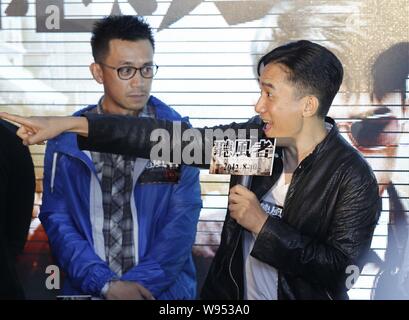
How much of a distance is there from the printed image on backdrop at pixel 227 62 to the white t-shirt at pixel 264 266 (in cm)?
17

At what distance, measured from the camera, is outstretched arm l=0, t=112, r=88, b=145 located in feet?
9.06

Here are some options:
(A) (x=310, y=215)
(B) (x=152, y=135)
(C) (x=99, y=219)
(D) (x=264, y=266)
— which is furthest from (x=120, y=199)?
(A) (x=310, y=215)

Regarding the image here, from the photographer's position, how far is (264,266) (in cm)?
299

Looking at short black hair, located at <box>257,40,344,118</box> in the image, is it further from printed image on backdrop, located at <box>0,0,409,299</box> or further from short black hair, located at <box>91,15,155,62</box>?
short black hair, located at <box>91,15,155,62</box>

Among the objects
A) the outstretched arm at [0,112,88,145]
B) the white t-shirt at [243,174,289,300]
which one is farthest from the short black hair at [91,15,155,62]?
the white t-shirt at [243,174,289,300]

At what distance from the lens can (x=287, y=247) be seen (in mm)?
2904

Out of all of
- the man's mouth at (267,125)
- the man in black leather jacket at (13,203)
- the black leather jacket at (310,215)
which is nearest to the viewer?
the black leather jacket at (310,215)

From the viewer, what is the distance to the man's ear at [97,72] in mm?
3074

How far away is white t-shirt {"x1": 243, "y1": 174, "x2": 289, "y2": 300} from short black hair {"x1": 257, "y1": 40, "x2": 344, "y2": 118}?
1.11ft

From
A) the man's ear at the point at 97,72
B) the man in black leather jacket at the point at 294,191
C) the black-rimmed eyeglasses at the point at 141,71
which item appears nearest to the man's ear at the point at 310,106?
the man in black leather jacket at the point at 294,191

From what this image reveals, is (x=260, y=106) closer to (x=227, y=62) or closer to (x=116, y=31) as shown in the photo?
(x=227, y=62)

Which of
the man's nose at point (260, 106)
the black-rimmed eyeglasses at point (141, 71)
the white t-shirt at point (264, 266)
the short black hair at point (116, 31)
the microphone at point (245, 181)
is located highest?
the short black hair at point (116, 31)

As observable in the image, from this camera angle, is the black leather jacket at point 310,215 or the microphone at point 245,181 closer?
the black leather jacket at point 310,215

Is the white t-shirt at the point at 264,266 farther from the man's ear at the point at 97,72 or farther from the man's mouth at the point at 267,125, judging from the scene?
the man's ear at the point at 97,72
